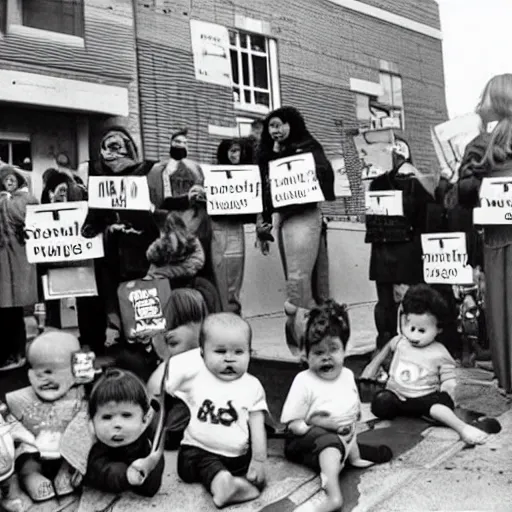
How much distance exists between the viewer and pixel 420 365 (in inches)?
135

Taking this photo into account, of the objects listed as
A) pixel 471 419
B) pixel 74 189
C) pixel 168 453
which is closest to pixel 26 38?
pixel 74 189

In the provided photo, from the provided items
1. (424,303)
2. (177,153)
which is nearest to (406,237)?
(424,303)

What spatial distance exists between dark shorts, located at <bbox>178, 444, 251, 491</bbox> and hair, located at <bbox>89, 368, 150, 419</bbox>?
255 millimetres

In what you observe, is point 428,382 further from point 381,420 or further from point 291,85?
point 291,85


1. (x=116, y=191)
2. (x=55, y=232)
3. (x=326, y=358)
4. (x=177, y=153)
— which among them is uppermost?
A: (x=177, y=153)

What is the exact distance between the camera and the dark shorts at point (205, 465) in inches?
104

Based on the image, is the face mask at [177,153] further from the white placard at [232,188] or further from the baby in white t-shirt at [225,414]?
the baby in white t-shirt at [225,414]

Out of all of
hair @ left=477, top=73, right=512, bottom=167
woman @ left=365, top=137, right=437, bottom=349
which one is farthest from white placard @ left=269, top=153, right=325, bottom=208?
hair @ left=477, top=73, right=512, bottom=167

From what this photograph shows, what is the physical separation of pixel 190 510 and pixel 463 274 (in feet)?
7.52

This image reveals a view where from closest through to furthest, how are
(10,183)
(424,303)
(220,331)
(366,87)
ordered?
(220,331) < (424,303) < (10,183) < (366,87)

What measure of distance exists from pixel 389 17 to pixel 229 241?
618 centimetres

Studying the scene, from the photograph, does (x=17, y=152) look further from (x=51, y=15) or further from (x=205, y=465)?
(x=205, y=465)

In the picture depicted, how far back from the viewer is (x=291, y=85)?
8188mm

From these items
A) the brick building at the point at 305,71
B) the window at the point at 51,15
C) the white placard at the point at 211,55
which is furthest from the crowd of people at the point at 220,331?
the window at the point at 51,15
